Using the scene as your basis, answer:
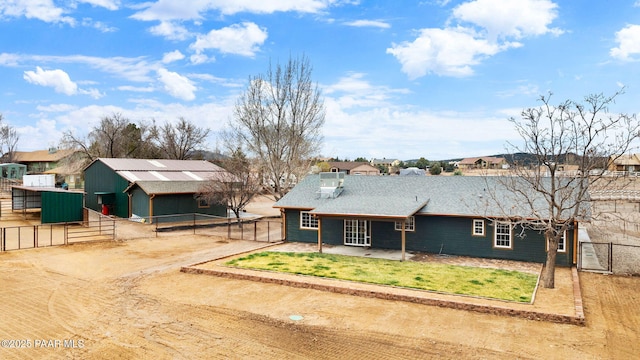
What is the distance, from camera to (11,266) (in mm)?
16906

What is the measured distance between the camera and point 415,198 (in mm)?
21625

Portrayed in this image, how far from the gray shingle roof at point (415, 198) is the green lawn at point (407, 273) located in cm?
232

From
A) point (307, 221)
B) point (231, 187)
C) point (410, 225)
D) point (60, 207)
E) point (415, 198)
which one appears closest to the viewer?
point (410, 225)

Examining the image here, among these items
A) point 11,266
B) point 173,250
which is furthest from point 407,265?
point 11,266

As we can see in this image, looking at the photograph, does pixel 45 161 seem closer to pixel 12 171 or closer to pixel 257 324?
Answer: pixel 12 171

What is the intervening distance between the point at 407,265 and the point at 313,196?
796 cm

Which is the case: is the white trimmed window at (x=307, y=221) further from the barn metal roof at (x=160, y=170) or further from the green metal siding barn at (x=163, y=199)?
the green metal siding barn at (x=163, y=199)

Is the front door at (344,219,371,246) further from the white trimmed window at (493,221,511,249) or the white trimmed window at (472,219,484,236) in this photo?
the white trimmed window at (493,221,511,249)

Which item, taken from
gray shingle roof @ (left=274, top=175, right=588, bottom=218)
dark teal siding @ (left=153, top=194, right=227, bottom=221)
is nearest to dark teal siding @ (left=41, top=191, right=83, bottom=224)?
dark teal siding @ (left=153, top=194, right=227, bottom=221)


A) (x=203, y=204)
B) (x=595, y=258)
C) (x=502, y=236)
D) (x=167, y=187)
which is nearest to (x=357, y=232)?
(x=502, y=236)

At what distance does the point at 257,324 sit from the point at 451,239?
11.8 meters

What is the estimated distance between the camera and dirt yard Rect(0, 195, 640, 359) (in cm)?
936

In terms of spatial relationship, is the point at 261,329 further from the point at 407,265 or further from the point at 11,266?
the point at 11,266

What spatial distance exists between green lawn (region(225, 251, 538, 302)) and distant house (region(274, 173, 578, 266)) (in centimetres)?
179
